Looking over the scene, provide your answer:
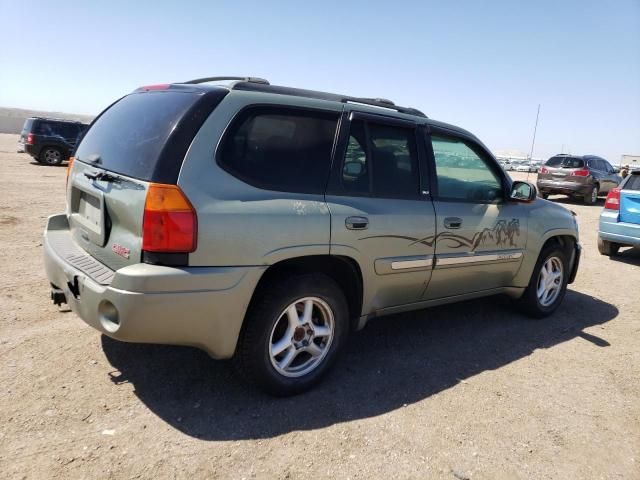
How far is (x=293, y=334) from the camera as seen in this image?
120 inches

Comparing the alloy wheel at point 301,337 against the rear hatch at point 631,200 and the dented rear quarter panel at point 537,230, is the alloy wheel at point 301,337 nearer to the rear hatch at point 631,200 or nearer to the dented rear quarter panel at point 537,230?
the dented rear quarter panel at point 537,230

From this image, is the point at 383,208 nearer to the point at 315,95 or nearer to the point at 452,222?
the point at 452,222

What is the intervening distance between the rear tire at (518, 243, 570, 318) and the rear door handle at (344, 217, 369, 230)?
2.39 m

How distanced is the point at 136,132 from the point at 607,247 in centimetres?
838

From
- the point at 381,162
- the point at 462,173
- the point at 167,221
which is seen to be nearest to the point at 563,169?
the point at 462,173

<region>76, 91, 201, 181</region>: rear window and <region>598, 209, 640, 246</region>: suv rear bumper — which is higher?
<region>76, 91, 201, 181</region>: rear window

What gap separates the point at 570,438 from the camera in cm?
288

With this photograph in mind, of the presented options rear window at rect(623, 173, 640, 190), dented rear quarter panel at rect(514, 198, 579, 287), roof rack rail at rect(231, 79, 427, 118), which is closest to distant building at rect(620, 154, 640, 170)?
rear window at rect(623, 173, 640, 190)

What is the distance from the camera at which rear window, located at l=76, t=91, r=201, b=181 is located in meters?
2.63

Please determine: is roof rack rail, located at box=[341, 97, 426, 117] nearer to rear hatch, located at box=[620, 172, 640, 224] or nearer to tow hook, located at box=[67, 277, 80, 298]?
tow hook, located at box=[67, 277, 80, 298]

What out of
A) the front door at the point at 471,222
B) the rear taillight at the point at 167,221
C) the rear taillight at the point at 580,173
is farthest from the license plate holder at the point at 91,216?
the rear taillight at the point at 580,173

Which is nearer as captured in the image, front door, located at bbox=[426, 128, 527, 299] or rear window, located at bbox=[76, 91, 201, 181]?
rear window, located at bbox=[76, 91, 201, 181]

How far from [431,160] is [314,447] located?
2.29 m

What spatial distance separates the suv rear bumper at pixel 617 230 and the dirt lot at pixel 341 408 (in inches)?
150
